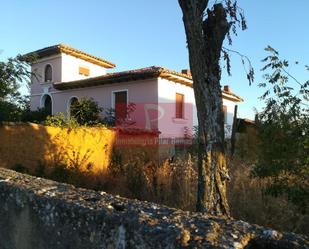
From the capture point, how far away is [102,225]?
2.08 meters

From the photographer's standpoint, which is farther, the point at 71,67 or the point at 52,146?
the point at 71,67

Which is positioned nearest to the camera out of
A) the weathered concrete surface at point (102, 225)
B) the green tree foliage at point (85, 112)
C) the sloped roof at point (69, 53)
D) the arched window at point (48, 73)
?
the weathered concrete surface at point (102, 225)

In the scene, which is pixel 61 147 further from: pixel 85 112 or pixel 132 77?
pixel 132 77

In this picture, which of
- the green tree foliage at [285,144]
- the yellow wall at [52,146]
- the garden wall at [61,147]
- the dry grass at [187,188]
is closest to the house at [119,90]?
the garden wall at [61,147]

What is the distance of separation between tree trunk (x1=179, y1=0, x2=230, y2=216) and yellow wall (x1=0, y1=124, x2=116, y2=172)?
20.3 feet

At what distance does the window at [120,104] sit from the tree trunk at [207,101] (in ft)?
48.1

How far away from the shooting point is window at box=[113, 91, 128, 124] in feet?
64.2

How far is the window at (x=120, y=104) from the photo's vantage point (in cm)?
1956

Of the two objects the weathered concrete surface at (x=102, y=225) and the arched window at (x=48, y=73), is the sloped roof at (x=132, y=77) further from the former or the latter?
the weathered concrete surface at (x=102, y=225)

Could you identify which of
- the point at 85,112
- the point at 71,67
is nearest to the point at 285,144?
the point at 85,112

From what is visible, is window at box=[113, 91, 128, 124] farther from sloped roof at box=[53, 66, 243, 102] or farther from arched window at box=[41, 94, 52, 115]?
arched window at box=[41, 94, 52, 115]

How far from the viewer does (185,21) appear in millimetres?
4699

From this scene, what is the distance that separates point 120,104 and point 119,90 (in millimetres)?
770

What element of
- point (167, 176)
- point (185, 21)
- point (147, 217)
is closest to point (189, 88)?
point (167, 176)
